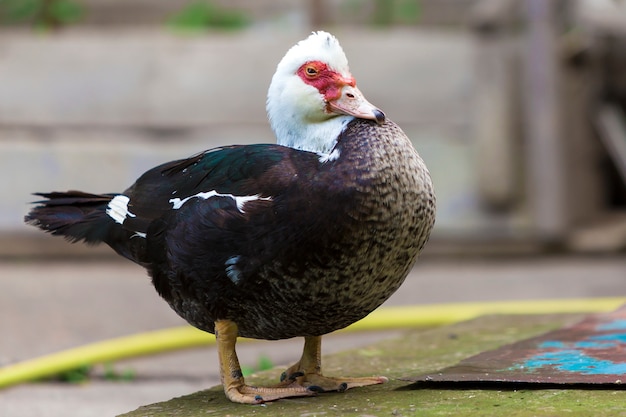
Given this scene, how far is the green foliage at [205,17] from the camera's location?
308 inches

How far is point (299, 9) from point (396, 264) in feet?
18.9

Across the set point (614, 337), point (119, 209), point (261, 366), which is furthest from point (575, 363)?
point (261, 366)

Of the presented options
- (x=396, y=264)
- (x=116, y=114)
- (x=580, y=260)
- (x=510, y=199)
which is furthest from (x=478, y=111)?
(x=396, y=264)

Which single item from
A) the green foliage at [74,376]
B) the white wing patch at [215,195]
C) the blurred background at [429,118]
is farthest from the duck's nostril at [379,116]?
the blurred background at [429,118]

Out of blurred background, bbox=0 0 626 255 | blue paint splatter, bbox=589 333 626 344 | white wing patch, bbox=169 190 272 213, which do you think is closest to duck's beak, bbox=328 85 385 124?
white wing patch, bbox=169 190 272 213

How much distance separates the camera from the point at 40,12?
309 inches

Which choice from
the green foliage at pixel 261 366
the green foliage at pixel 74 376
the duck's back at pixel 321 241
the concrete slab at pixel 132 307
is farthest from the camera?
the green foliage at pixel 74 376

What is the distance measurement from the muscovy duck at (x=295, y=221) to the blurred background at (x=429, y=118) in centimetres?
356

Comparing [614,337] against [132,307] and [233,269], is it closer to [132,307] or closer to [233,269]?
[233,269]

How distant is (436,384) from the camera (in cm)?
286

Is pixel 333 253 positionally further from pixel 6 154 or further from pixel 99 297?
pixel 6 154

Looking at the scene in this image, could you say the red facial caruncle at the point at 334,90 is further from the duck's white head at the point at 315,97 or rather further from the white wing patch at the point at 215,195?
the white wing patch at the point at 215,195

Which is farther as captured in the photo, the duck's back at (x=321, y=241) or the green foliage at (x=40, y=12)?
the green foliage at (x=40, y=12)

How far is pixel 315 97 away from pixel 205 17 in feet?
17.5
